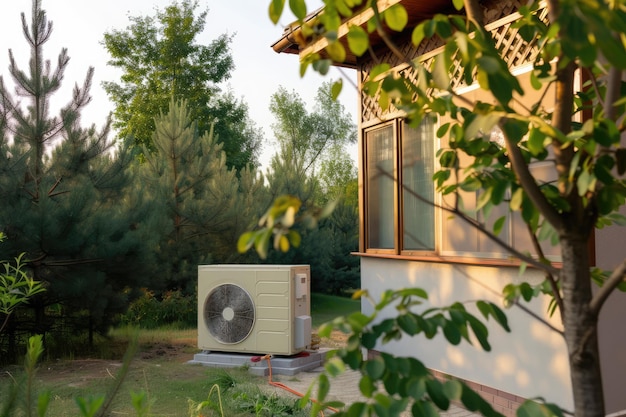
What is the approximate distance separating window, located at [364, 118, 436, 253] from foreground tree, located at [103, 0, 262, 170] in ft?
66.4

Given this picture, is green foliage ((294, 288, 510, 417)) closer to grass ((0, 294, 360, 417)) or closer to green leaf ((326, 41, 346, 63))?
green leaf ((326, 41, 346, 63))

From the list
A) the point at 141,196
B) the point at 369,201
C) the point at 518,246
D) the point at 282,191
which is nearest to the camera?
the point at 518,246

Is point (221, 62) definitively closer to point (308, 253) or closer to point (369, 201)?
point (308, 253)

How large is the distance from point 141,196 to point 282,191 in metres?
5.86

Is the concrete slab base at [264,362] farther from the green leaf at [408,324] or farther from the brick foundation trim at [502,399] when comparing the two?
the green leaf at [408,324]

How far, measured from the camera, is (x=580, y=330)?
1.42 meters

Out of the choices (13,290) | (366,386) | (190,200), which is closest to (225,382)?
(13,290)

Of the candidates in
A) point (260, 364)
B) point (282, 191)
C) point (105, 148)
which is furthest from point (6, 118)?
point (282, 191)

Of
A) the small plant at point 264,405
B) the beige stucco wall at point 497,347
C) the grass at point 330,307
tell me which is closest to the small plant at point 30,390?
the beige stucco wall at point 497,347

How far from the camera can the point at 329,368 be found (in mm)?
1260

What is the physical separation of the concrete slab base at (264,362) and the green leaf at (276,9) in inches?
262

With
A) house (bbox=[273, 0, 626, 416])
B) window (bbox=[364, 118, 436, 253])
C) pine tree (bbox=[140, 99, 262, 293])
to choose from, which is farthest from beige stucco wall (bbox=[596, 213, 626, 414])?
pine tree (bbox=[140, 99, 262, 293])

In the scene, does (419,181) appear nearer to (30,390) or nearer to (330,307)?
(30,390)

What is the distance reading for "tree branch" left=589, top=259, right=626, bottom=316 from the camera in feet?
4.48
